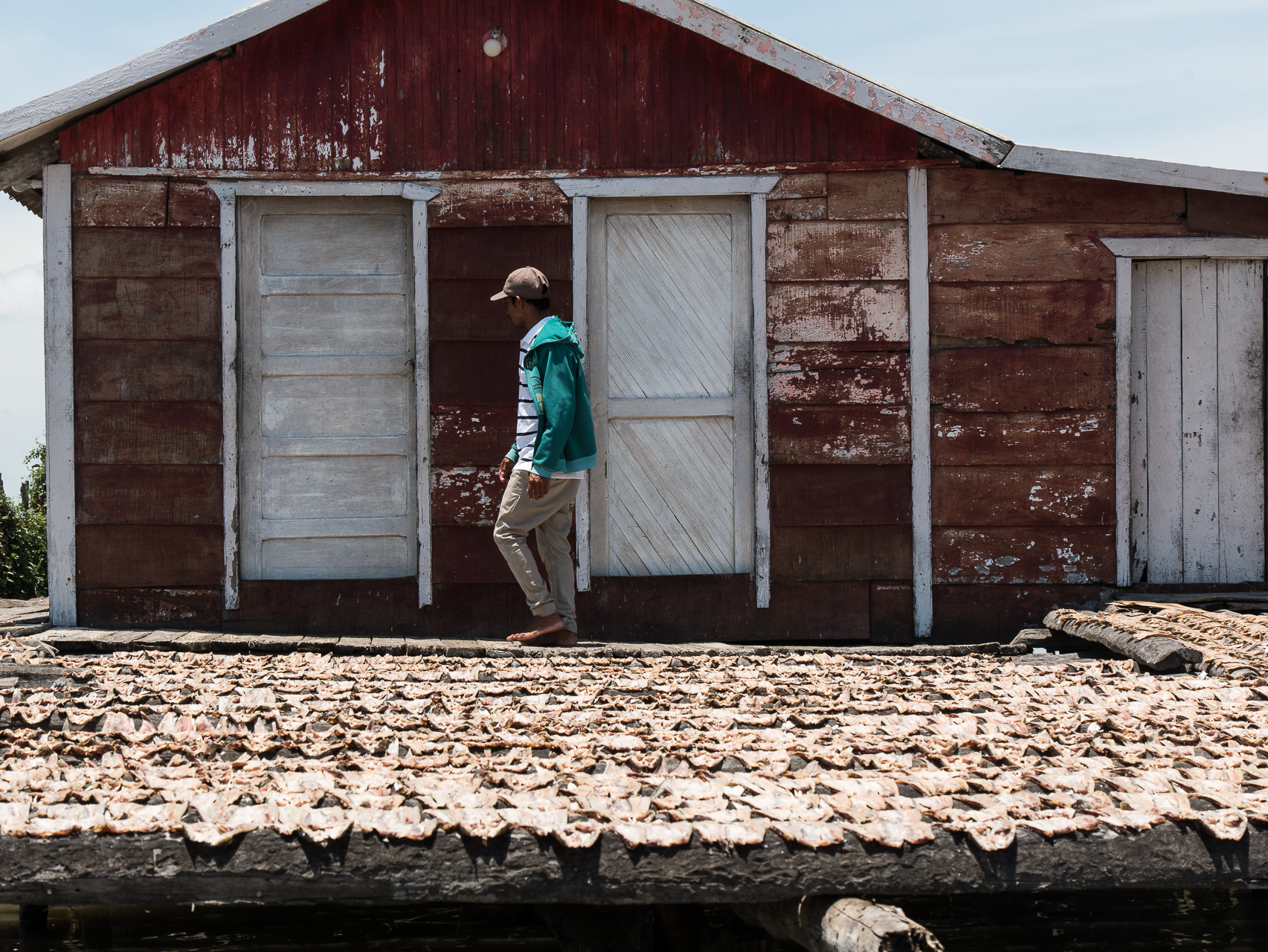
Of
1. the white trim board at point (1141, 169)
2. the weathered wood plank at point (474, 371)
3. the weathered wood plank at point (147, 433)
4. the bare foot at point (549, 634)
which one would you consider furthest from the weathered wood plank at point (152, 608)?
the white trim board at point (1141, 169)

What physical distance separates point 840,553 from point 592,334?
6.19ft

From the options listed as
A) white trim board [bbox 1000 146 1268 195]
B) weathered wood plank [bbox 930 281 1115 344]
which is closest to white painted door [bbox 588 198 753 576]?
weathered wood plank [bbox 930 281 1115 344]

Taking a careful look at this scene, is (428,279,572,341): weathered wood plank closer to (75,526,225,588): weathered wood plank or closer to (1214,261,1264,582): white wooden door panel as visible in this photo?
(75,526,225,588): weathered wood plank

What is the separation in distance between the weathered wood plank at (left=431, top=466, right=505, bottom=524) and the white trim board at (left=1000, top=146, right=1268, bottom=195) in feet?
10.9

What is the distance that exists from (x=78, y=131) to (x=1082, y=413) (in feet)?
19.2

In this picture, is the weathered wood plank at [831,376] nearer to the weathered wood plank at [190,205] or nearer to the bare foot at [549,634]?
the bare foot at [549,634]

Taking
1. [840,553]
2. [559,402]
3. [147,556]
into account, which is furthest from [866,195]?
[147,556]

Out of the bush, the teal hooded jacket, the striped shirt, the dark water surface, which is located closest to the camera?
the dark water surface

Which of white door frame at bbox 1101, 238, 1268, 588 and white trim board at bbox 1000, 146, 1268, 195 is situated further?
white door frame at bbox 1101, 238, 1268, 588

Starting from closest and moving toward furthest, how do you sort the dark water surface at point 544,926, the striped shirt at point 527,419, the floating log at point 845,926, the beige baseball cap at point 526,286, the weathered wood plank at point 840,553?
the floating log at point 845,926, the dark water surface at point 544,926, the striped shirt at point 527,419, the beige baseball cap at point 526,286, the weathered wood plank at point 840,553

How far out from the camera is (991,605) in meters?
6.55

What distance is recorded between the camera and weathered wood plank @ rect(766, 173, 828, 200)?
21.4ft

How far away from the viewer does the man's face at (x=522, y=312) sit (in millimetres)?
5730

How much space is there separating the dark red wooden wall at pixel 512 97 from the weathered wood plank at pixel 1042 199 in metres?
0.34
